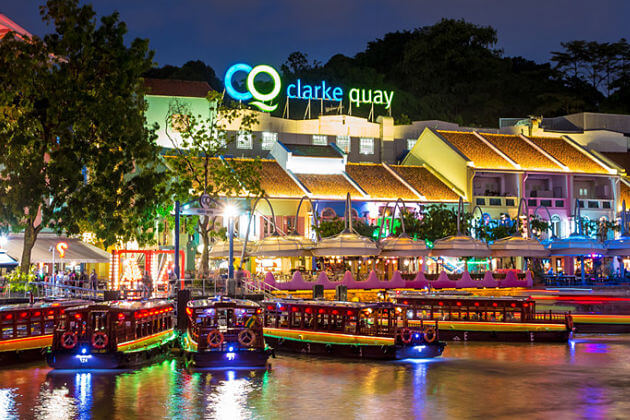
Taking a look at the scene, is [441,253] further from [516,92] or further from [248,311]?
[516,92]

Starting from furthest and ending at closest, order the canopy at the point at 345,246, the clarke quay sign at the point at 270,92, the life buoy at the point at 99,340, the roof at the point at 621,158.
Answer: the roof at the point at 621,158
the clarke quay sign at the point at 270,92
the canopy at the point at 345,246
the life buoy at the point at 99,340

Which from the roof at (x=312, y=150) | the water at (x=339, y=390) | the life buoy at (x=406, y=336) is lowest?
the water at (x=339, y=390)

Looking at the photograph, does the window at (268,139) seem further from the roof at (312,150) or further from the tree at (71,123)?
the tree at (71,123)

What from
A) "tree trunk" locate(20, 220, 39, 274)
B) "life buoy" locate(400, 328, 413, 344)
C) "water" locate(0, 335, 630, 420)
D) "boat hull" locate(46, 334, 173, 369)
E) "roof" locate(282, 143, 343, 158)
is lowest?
"water" locate(0, 335, 630, 420)

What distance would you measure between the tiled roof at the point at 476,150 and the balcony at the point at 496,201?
102 inches

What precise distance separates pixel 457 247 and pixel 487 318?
1534 cm

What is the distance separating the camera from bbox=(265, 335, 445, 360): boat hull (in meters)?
30.1

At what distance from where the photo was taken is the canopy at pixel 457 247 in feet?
174

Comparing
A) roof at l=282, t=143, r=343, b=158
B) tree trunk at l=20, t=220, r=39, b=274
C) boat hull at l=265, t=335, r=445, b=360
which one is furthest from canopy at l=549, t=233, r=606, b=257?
tree trunk at l=20, t=220, r=39, b=274

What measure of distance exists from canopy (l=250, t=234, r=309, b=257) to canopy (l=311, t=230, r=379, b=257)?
1337mm

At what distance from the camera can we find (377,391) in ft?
79.3

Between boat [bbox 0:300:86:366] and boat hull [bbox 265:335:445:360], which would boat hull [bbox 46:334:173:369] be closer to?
boat [bbox 0:300:86:366]

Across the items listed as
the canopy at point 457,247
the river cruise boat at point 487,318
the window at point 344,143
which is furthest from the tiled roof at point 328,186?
the river cruise boat at point 487,318

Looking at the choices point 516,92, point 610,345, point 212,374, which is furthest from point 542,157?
point 212,374
